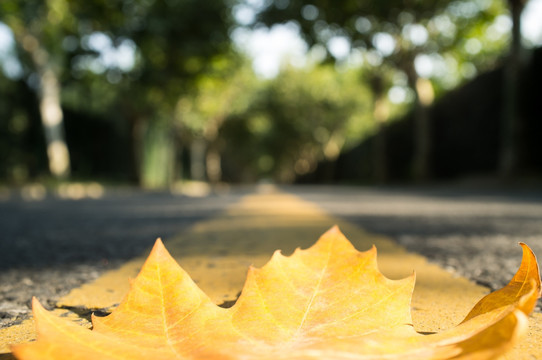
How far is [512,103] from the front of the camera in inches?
433

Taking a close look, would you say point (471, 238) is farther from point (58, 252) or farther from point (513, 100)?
point (513, 100)

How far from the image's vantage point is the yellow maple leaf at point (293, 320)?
1.80ft

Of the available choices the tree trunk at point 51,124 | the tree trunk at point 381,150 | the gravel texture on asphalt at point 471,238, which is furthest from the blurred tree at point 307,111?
the gravel texture on asphalt at point 471,238

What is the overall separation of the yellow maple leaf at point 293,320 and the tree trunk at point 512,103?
1139cm

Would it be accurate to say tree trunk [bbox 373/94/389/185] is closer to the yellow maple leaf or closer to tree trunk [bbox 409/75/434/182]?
tree trunk [bbox 409/75/434/182]

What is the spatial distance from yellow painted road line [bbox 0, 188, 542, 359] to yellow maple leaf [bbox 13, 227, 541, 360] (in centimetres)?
20

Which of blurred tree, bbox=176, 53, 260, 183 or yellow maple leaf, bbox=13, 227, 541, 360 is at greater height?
blurred tree, bbox=176, 53, 260, 183

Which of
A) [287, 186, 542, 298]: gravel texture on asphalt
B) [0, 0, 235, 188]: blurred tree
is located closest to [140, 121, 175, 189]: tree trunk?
[0, 0, 235, 188]: blurred tree

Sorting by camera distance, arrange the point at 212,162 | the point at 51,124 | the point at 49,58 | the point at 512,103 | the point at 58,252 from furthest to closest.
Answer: the point at 212,162, the point at 49,58, the point at 51,124, the point at 512,103, the point at 58,252

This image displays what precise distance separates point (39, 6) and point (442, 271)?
11.2 metres

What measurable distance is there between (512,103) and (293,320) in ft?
39.4

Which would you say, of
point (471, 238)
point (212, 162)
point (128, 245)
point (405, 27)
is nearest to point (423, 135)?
point (405, 27)

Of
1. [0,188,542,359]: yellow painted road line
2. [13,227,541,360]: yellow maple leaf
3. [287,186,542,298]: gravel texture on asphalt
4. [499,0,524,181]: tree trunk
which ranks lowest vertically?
[287,186,542,298]: gravel texture on asphalt

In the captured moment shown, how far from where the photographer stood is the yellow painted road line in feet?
3.16
